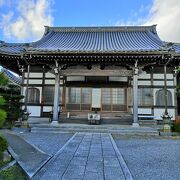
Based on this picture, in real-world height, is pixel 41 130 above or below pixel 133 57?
below

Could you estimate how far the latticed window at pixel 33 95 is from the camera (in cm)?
1483

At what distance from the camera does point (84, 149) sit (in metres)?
6.58

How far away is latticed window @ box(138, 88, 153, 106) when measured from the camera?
46.9ft

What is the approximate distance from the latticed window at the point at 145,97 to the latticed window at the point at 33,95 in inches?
287

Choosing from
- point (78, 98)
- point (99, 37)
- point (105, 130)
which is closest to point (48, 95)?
point (78, 98)

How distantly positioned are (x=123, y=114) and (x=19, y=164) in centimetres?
1032

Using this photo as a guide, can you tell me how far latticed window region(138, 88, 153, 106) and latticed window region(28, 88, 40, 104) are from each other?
728 centimetres

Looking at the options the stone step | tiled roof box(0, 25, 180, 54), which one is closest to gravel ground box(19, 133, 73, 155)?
the stone step

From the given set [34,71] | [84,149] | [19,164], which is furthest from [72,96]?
[19,164]

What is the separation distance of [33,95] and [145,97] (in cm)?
801

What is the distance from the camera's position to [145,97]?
14398 mm

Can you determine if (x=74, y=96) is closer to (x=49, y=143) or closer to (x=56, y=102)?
(x=56, y=102)

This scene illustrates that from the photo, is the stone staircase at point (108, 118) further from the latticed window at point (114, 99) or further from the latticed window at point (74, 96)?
the latticed window at point (74, 96)

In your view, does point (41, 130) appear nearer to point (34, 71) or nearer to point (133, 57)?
point (34, 71)
